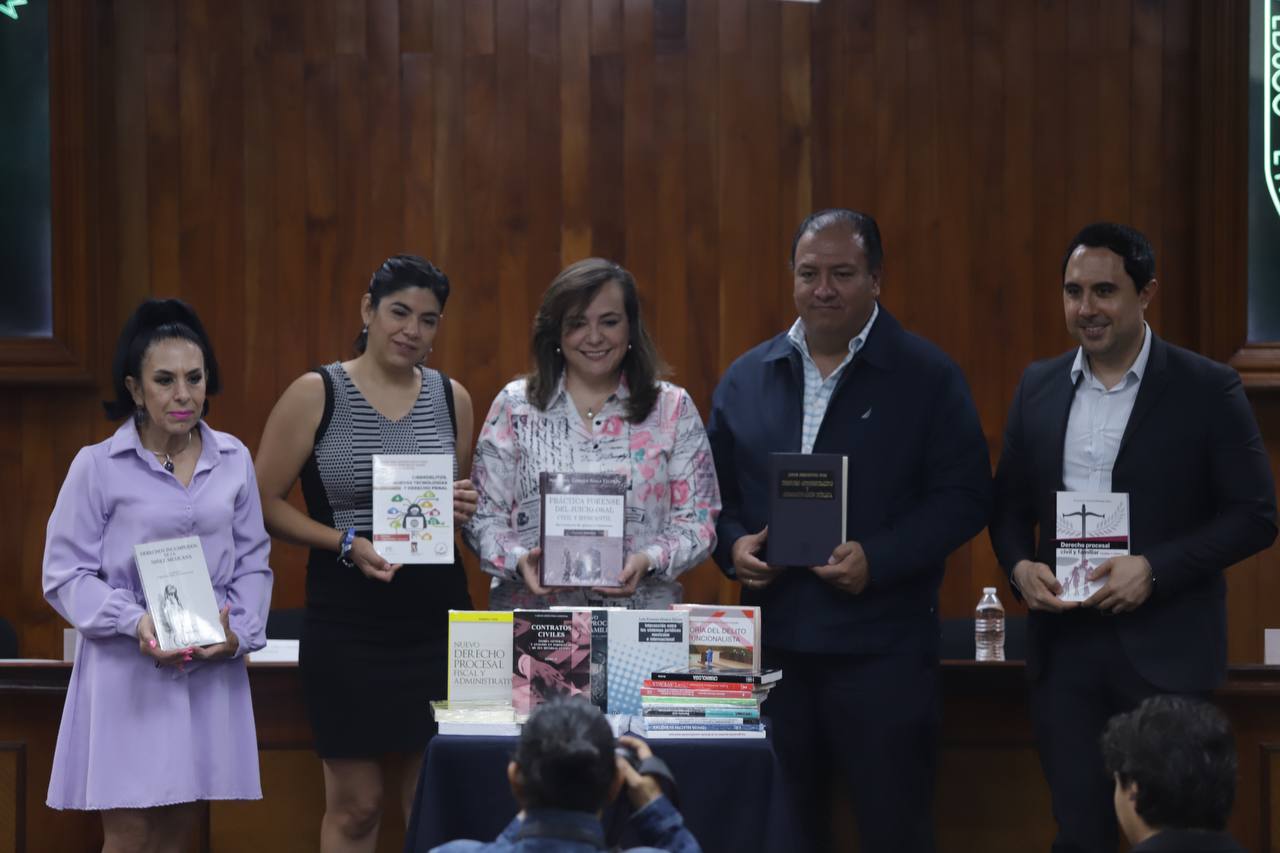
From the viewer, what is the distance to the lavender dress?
3221 mm

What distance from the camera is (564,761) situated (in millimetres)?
2164

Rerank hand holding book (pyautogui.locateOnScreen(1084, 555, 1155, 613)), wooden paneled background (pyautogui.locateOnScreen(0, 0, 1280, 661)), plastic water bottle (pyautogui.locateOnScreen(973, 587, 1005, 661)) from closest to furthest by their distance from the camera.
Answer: hand holding book (pyautogui.locateOnScreen(1084, 555, 1155, 613)) < plastic water bottle (pyautogui.locateOnScreen(973, 587, 1005, 661)) < wooden paneled background (pyautogui.locateOnScreen(0, 0, 1280, 661))

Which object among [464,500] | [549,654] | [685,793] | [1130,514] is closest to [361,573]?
[464,500]

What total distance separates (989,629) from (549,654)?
244cm

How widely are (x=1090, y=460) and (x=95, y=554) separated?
2420mm

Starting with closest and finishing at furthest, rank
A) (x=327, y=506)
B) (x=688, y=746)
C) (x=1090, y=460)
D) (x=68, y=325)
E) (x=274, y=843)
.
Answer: (x=688, y=746) → (x=1090, y=460) → (x=327, y=506) → (x=274, y=843) → (x=68, y=325)

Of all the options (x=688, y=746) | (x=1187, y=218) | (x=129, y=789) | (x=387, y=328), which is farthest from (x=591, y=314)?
(x=1187, y=218)

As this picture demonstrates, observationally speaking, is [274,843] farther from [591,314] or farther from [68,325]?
[68,325]

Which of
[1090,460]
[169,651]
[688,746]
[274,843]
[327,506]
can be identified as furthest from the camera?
[274,843]

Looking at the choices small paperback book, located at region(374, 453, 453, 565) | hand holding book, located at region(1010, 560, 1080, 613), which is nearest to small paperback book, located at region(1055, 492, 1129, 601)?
hand holding book, located at region(1010, 560, 1080, 613)

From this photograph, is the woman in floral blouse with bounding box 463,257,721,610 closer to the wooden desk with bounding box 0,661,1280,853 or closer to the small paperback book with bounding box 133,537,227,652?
the small paperback book with bounding box 133,537,227,652

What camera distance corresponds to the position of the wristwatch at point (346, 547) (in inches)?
143

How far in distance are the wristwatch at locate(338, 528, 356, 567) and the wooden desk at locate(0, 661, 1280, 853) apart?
0.70m

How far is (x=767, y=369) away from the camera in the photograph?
3887mm
